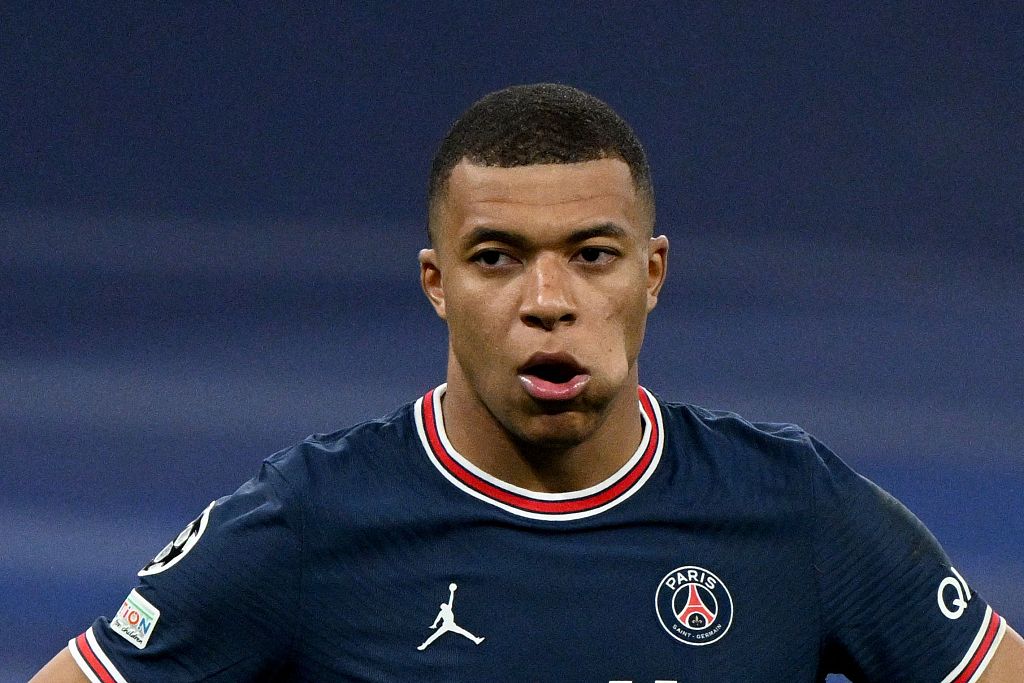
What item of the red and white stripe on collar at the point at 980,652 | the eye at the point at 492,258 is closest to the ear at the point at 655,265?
the eye at the point at 492,258

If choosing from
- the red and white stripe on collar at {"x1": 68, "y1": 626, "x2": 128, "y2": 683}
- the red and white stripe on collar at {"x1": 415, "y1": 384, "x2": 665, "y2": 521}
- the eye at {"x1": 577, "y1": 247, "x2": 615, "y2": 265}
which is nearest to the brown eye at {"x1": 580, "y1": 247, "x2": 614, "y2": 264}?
the eye at {"x1": 577, "y1": 247, "x2": 615, "y2": 265}

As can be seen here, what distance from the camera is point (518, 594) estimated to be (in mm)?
2207

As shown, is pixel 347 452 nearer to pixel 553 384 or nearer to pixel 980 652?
pixel 553 384

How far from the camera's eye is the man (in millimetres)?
2148

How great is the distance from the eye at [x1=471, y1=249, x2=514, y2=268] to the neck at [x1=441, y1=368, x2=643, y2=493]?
0.18 metres

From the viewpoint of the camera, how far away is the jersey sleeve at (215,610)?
218 cm

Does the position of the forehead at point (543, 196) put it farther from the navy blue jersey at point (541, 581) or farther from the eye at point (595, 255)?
the navy blue jersey at point (541, 581)

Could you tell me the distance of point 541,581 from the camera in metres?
2.21

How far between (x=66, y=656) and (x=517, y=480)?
62 centimetres

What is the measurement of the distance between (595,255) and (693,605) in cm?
46

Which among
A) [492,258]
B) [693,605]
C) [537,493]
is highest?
[492,258]

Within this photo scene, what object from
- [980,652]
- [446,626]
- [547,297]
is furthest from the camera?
[980,652]

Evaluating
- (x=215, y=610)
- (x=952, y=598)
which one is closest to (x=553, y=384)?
(x=215, y=610)

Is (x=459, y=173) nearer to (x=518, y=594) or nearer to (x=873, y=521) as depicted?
(x=518, y=594)
